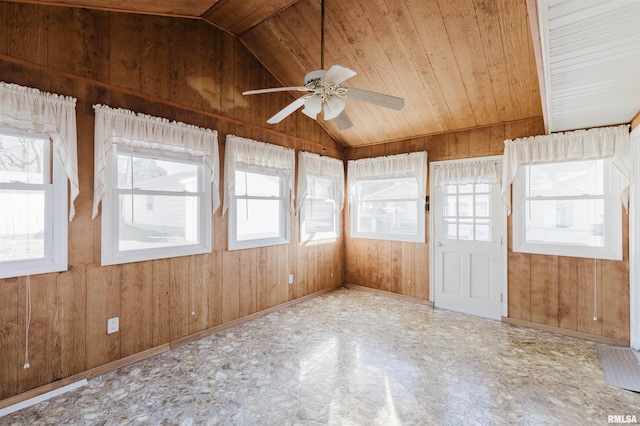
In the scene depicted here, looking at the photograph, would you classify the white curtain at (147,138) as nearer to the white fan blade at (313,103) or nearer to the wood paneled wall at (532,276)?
the white fan blade at (313,103)

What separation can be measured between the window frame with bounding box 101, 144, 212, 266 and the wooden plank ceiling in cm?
123

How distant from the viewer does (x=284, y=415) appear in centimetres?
207

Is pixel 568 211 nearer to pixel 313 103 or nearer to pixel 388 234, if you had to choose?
pixel 388 234

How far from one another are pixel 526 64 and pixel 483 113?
2.64 feet

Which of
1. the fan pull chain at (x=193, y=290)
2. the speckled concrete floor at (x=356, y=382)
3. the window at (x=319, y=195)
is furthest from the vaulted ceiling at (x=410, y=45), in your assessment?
the speckled concrete floor at (x=356, y=382)

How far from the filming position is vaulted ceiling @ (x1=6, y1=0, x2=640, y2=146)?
107 inches

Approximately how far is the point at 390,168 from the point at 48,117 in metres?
4.03

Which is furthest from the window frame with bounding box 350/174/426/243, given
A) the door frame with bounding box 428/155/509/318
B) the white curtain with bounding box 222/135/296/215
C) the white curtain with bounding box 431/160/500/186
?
the white curtain with bounding box 222/135/296/215

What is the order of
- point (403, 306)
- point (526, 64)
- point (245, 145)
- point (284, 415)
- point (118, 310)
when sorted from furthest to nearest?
1. point (403, 306)
2. point (245, 145)
3. point (526, 64)
4. point (118, 310)
5. point (284, 415)

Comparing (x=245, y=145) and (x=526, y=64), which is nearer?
(x=526, y=64)

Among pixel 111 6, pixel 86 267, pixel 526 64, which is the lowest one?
pixel 86 267

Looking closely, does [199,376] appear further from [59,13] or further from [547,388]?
[59,13]

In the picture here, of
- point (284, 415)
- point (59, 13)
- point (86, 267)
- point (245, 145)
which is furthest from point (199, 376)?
point (59, 13)

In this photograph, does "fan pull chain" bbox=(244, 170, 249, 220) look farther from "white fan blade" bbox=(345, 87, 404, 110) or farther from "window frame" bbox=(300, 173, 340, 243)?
"white fan blade" bbox=(345, 87, 404, 110)
